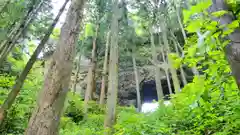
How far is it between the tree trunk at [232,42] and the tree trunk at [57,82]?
241 centimetres

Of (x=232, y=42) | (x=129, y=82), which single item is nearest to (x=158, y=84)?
(x=129, y=82)

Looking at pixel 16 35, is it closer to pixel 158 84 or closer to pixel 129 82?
pixel 158 84

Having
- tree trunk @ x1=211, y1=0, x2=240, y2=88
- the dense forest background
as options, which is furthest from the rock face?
tree trunk @ x1=211, y1=0, x2=240, y2=88

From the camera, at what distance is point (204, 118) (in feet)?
9.86

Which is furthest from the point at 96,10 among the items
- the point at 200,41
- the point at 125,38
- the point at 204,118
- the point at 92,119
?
the point at 200,41

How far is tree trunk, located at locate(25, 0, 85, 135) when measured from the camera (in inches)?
109

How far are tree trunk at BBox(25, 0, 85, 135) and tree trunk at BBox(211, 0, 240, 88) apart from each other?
2.41 meters

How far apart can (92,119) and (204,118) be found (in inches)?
391

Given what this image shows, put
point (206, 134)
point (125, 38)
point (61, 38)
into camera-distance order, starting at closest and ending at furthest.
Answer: point (206, 134) → point (61, 38) → point (125, 38)

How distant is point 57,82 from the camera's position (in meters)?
3.04

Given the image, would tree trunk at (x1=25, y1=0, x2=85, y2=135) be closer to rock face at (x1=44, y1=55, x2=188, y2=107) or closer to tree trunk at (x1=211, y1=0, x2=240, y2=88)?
tree trunk at (x1=211, y1=0, x2=240, y2=88)

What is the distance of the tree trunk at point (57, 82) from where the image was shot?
2.77m

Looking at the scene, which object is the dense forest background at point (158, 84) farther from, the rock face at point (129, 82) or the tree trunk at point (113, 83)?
the rock face at point (129, 82)

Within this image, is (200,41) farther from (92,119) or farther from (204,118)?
(92,119)
